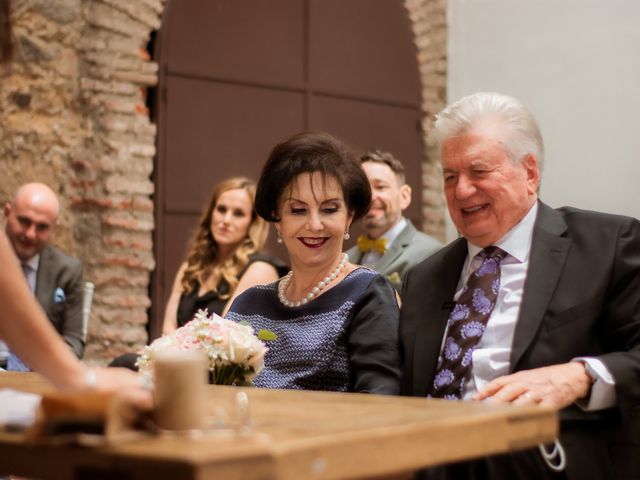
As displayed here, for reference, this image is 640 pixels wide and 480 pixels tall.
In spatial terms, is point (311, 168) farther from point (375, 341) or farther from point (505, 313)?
point (505, 313)

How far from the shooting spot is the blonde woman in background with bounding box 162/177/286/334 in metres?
5.46

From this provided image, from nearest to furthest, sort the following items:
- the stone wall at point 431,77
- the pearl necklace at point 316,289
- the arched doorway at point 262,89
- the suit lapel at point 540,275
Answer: the suit lapel at point 540,275, the pearl necklace at point 316,289, the arched doorway at point 262,89, the stone wall at point 431,77

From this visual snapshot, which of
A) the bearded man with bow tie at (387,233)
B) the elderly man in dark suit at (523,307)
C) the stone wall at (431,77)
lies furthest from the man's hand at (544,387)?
the stone wall at (431,77)

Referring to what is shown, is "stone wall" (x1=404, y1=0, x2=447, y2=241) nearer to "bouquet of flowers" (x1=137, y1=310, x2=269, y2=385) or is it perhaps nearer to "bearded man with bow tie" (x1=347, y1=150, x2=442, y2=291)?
"bearded man with bow tie" (x1=347, y1=150, x2=442, y2=291)

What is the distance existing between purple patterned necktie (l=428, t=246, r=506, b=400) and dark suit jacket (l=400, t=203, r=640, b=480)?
1.4 inches

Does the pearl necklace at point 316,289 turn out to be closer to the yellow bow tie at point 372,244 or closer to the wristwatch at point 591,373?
the wristwatch at point 591,373

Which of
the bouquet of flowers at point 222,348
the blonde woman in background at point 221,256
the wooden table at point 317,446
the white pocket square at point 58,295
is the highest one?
the blonde woman in background at point 221,256

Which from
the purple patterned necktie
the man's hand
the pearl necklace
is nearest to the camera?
the man's hand

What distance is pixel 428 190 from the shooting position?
7812mm

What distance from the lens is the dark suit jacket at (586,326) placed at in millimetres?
2420

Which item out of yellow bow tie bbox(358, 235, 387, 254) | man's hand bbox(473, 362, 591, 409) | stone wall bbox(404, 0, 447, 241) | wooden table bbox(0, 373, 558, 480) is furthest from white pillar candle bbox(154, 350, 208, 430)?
stone wall bbox(404, 0, 447, 241)

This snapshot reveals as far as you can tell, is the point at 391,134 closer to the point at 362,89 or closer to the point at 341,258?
the point at 362,89

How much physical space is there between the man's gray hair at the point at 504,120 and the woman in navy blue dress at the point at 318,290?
0.43 m

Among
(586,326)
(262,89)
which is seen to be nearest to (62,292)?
(262,89)
